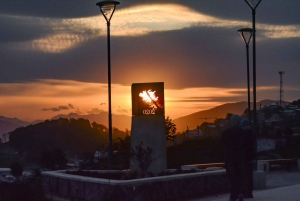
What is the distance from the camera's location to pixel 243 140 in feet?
44.3

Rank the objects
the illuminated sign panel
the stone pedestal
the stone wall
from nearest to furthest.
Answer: the stone wall → the stone pedestal → the illuminated sign panel

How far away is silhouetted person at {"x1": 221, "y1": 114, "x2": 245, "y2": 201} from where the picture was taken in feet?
43.7

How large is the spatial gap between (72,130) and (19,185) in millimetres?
32989

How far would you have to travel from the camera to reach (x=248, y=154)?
13938mm

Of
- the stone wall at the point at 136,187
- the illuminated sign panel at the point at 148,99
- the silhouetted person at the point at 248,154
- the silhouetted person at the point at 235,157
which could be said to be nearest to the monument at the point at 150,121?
the illuminated sign panel at the point at 148,99

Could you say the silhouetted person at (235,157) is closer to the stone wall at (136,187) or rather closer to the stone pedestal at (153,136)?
the stone wall at (136,187)

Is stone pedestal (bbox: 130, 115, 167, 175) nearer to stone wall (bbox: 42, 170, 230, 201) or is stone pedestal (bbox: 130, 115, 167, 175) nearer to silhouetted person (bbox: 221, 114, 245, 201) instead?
stone wall (bbox: 42, 170, 230, 201)

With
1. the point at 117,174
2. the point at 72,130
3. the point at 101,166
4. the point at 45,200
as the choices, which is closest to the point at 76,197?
the point at 45,200

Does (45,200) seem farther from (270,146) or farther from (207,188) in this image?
(270,146)

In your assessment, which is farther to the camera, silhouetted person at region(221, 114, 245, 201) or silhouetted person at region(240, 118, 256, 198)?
silhouetted person at region(240, 118, 256, 198)

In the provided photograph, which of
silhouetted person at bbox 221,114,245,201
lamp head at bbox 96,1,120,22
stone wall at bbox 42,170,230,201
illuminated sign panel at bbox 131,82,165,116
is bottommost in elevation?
stone wall at bbox 42,170,230,201

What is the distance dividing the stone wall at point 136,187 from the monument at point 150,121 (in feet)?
8.56

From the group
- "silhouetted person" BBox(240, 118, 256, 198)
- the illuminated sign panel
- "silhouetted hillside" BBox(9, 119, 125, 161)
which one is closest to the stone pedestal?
the illuminated sign panel

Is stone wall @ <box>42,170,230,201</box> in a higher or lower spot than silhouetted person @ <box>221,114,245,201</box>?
lower
